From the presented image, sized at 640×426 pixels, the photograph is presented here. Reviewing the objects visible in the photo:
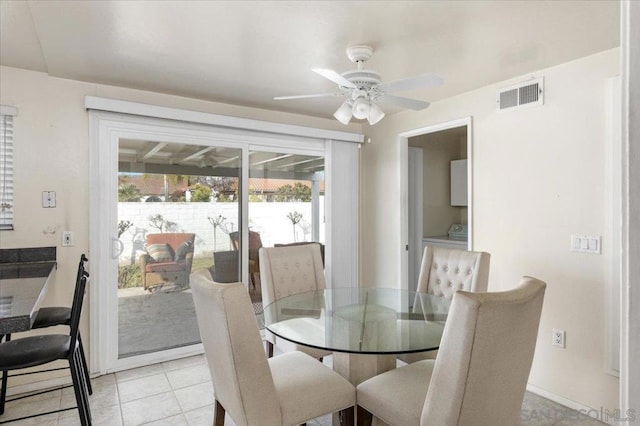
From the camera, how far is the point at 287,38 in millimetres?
2258

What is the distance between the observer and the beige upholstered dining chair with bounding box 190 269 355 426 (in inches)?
60.2

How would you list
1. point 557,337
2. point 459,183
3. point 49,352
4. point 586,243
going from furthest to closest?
point 459,183 < point 557,337 < point 586,243 < point 49,352

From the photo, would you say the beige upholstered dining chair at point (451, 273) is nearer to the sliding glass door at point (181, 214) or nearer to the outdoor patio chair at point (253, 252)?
the sliding glass door at point (181, 214)

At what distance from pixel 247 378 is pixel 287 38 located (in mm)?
1861

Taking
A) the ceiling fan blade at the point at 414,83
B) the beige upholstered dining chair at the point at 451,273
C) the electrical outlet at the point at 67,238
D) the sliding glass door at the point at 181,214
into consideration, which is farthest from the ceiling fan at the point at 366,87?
the electrical outlet at the point at 67,238

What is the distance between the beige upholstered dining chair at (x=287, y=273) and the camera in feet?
9.46

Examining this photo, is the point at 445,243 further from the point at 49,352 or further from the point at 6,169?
the point at 6,169

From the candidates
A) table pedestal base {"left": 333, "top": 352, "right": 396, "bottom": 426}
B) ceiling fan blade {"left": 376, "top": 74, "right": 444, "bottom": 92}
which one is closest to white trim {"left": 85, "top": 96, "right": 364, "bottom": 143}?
ceiling fan blade {"left": 376, "top": 74, "right": 444, "bottom": 92}

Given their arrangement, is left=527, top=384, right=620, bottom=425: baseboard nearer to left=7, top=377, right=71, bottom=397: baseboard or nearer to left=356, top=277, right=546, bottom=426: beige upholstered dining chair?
left=356, top=277, right=546, bottom=426: beige upholstered dining chair

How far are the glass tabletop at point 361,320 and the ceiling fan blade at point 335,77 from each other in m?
1.36

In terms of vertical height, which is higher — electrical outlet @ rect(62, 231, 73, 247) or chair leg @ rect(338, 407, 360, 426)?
electrical outlet @ rect(62, 231, 73, 247)

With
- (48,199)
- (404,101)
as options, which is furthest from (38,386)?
(404,101)

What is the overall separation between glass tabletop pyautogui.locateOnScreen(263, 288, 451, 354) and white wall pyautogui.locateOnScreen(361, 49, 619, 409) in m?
0.81

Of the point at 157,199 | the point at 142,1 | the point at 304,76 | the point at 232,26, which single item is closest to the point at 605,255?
the point at 304,76
